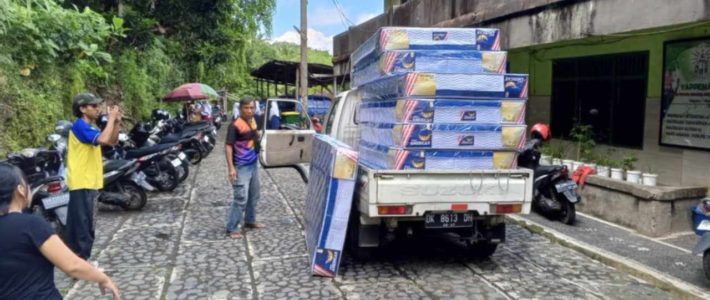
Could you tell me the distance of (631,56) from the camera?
873 centimetres

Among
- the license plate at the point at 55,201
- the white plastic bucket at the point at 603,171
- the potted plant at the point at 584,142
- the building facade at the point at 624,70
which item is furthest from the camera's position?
the potted plant at the point at 584,142

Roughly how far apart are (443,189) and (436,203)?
141mm

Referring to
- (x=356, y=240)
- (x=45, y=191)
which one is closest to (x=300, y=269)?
(x=356, y=240)

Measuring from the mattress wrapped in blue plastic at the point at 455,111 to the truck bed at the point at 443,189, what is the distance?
48cm

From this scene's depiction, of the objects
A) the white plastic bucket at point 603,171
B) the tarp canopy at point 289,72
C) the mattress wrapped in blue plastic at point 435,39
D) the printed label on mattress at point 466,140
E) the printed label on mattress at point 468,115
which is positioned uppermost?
the tarp canopy at point 289,72

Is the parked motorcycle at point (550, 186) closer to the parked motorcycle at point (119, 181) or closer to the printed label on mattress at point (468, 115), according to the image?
the printed label on mattress at point (468, 115)

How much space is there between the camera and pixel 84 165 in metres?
5.25

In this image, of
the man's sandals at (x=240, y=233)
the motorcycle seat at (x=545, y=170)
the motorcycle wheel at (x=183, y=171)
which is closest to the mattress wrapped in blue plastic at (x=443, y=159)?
the man's sandals at (x=240, y=233)

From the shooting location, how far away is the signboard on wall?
7391 mm

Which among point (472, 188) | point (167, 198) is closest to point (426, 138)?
point (472, 188)

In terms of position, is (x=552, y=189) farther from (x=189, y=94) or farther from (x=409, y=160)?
(x=189, y=94)

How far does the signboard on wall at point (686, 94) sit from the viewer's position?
24.2 feet

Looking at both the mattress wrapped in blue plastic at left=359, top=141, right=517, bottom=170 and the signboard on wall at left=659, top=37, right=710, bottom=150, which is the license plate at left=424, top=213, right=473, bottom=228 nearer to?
the mattress wrapped in blue plastic at left=359, top=141, right=517, bottom=170

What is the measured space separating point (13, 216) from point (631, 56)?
858cm
